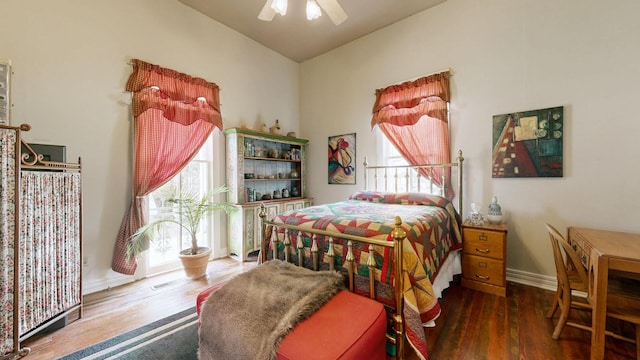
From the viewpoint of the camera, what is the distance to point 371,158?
Answer: 3.80 metres

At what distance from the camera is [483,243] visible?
95.3 inches

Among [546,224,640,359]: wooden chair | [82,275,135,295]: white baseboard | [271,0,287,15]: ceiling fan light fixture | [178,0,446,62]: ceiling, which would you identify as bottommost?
[82,275,135,295]: white baseboard

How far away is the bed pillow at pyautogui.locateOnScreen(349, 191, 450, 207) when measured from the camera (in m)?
2.73

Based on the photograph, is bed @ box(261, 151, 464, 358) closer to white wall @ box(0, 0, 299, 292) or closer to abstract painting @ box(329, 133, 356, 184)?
abstract painting @ box(329, 133, 356, 184)

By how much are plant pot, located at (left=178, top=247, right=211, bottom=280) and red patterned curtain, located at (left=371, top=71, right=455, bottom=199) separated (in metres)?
2.91

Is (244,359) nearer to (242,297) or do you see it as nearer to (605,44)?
(242,297)

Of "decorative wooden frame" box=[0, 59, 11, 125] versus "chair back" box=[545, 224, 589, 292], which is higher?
"decorative wooden frame" box=[0, 59, 11, 125]

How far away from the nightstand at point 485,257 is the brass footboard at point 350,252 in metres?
1.50

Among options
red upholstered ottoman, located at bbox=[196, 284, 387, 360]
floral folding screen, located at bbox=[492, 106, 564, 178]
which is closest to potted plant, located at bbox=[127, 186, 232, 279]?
red upholstered ottoman, located at bbox=[196, 284, 387, 360]

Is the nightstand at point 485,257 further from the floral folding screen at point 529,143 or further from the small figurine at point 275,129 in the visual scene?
the small figurine at point 275,129

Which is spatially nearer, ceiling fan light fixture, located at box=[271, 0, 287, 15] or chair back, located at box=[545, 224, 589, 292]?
chair back, located at box=[545, 224, 589, 292]

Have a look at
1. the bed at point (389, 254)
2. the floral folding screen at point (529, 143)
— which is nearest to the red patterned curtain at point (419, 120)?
the floral folding screen at point (529, 143)

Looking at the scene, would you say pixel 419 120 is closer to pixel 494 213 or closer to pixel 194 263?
pixel 494 213

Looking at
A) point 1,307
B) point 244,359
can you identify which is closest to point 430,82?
point 244,359
